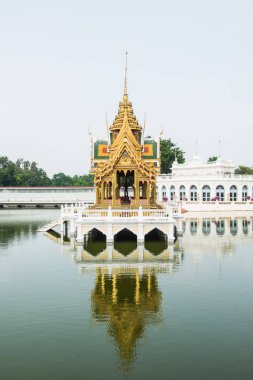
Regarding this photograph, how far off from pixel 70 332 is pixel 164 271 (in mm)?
8139

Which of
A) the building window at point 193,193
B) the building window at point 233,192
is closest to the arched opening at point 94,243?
the building window at point 193,193

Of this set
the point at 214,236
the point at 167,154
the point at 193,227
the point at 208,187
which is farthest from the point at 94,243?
the point at 167,154

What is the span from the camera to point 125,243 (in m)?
26.9

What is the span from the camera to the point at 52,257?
23.1m

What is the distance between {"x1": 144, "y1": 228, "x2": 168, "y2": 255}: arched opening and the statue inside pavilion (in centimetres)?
219

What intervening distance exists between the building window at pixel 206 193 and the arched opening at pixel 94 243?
114ft

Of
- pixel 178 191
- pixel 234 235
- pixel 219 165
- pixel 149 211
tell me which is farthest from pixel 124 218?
pixel 219 165

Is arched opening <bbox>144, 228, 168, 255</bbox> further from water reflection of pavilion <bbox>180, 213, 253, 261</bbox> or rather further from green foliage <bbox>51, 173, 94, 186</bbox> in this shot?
green foliage <bbox>51, 173, 94, 186</bbox>

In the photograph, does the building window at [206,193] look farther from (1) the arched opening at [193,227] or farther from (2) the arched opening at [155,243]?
(2) the arched opening at [155,243]

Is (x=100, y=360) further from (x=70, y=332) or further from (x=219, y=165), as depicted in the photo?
(x=219, y=165)

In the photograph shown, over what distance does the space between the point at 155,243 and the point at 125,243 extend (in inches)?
73.9

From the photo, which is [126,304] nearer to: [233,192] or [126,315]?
[126,315]

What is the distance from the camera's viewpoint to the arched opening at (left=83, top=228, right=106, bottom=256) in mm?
24553

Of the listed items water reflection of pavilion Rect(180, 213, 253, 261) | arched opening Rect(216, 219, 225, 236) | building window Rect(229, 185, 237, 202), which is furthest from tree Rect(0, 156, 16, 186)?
arched opening Rect(216, 219, 225, 236)
